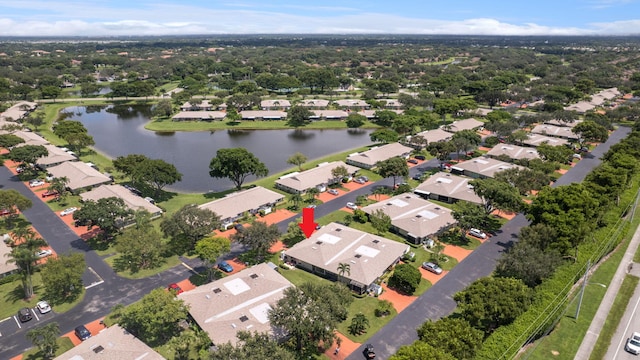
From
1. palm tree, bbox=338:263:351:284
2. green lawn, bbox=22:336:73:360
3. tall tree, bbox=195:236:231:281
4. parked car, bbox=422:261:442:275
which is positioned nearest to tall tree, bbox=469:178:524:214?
parked car, bbox=422:261:442:275

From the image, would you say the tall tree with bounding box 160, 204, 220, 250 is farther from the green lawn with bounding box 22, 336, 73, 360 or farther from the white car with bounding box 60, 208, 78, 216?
the white car with bounding box 60, 208, 78, 216

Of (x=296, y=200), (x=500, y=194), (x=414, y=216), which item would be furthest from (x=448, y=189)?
(x=296, y=200)

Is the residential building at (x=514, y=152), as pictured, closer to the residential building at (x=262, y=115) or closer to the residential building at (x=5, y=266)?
the residential building at (x=262, y=115)

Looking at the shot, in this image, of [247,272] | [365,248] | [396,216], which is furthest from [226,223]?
[396,216]

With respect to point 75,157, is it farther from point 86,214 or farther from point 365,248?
point 365,248

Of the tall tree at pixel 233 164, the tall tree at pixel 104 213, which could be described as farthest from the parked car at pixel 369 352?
the tall tree at pixel 233 164

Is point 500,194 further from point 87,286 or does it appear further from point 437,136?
point 87,286

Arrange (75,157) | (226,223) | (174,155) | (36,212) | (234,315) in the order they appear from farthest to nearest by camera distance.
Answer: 1. (174,155)
2. (75,157)
3. (36,212)
4. (226,223)
5. (234,315)
